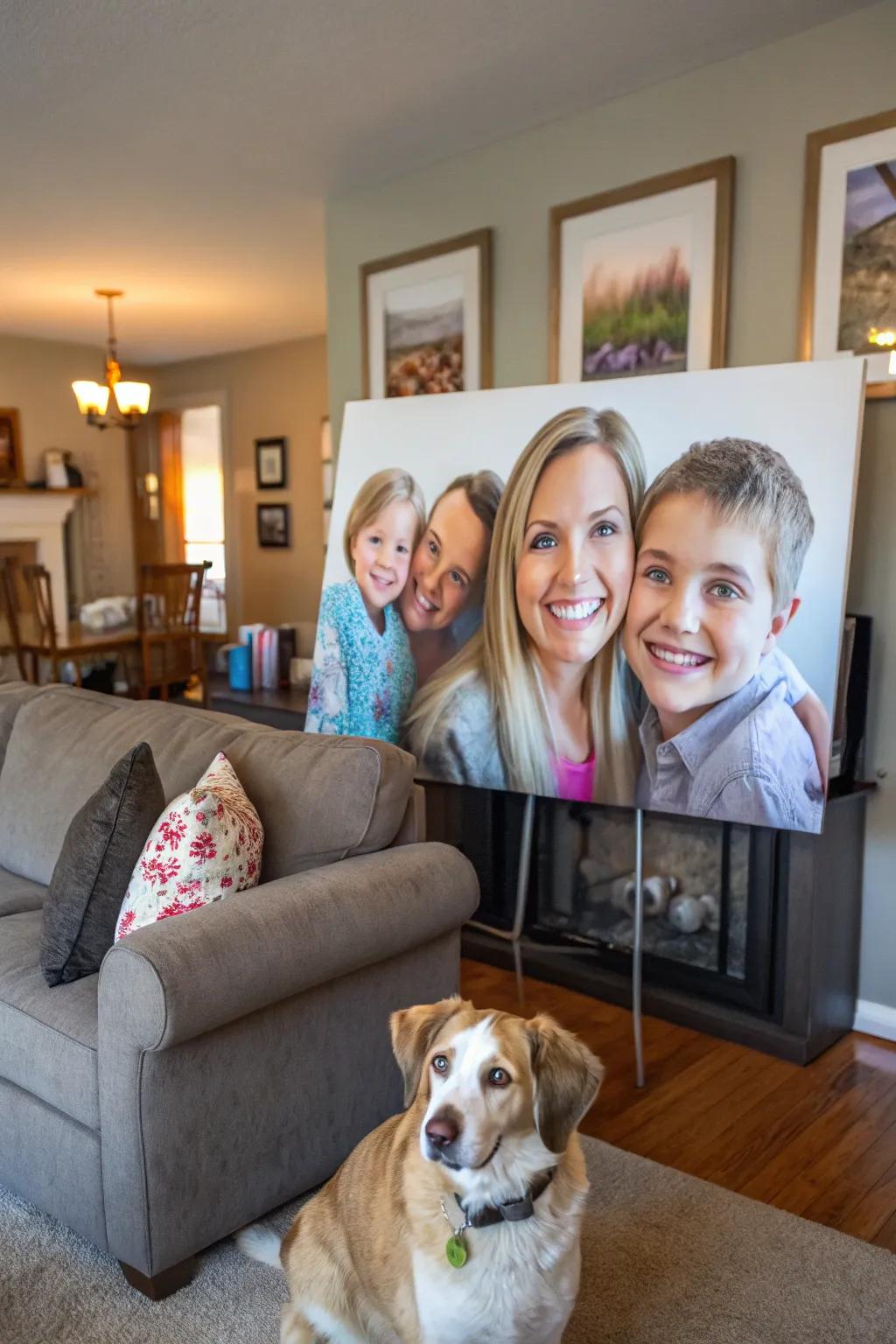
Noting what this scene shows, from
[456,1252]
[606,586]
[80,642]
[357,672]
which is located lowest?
[456,1252]

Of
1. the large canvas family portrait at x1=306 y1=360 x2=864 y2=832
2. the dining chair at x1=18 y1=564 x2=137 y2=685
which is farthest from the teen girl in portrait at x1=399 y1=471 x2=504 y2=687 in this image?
the dining chair at x1=18 y1=564 x2=137 y2=685

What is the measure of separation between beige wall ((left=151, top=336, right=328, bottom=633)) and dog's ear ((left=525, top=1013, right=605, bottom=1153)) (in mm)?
5752

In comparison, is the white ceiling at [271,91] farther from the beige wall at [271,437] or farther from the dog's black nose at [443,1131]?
the dog's black nose at [443,1131]

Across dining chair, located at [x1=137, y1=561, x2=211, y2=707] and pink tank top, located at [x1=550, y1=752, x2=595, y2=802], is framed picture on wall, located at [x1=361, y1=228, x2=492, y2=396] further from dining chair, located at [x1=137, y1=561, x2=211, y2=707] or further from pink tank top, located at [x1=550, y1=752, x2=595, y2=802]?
dining chair, located at [x1=137, y1=561, x2=211, y2=707]

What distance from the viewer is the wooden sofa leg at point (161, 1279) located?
5.92 ft

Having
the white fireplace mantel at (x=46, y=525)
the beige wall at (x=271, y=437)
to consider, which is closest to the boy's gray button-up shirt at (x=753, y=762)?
the beige wall at (x=271, y=437)

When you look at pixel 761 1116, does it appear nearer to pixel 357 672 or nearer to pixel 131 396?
pixel 357 672

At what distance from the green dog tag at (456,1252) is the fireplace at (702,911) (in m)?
1.53

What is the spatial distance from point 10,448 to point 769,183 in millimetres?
5712

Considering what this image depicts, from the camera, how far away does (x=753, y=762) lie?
95.3 inches

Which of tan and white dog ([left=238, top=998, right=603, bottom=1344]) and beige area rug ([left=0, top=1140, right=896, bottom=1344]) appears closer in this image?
tan and white dog ([left=238, top=998, right=603, bottom=1344])

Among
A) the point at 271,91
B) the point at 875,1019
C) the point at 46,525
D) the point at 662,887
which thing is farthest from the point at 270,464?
the point at 875,1019

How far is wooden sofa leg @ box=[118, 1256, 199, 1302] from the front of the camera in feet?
5.92

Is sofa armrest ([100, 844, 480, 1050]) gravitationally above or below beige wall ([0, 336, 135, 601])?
below
